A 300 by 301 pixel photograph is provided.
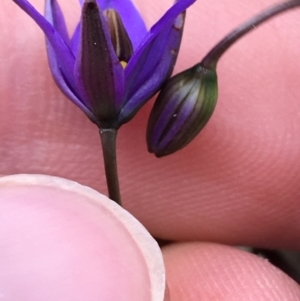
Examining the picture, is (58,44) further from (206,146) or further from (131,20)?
(206,146)

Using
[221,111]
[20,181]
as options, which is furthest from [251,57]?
[20,181]

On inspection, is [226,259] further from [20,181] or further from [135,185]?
[20,181]

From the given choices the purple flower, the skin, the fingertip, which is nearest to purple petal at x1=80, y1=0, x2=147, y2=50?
the purple flower

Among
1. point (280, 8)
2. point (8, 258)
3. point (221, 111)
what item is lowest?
point (8, 258)

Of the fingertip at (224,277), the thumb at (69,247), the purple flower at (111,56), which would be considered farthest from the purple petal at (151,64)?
the fingertip at (224,277)

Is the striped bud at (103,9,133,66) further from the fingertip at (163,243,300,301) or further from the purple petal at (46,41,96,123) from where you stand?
the fingertip at (163,243,300,301)

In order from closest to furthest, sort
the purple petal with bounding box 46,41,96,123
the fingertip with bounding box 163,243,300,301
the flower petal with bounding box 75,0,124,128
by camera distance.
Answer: the flower petal with bounding box 75,0,124,128 → the purple petal with bounding box 46,41,96,123 → the fingertip with bounding box 163,243,300,301
